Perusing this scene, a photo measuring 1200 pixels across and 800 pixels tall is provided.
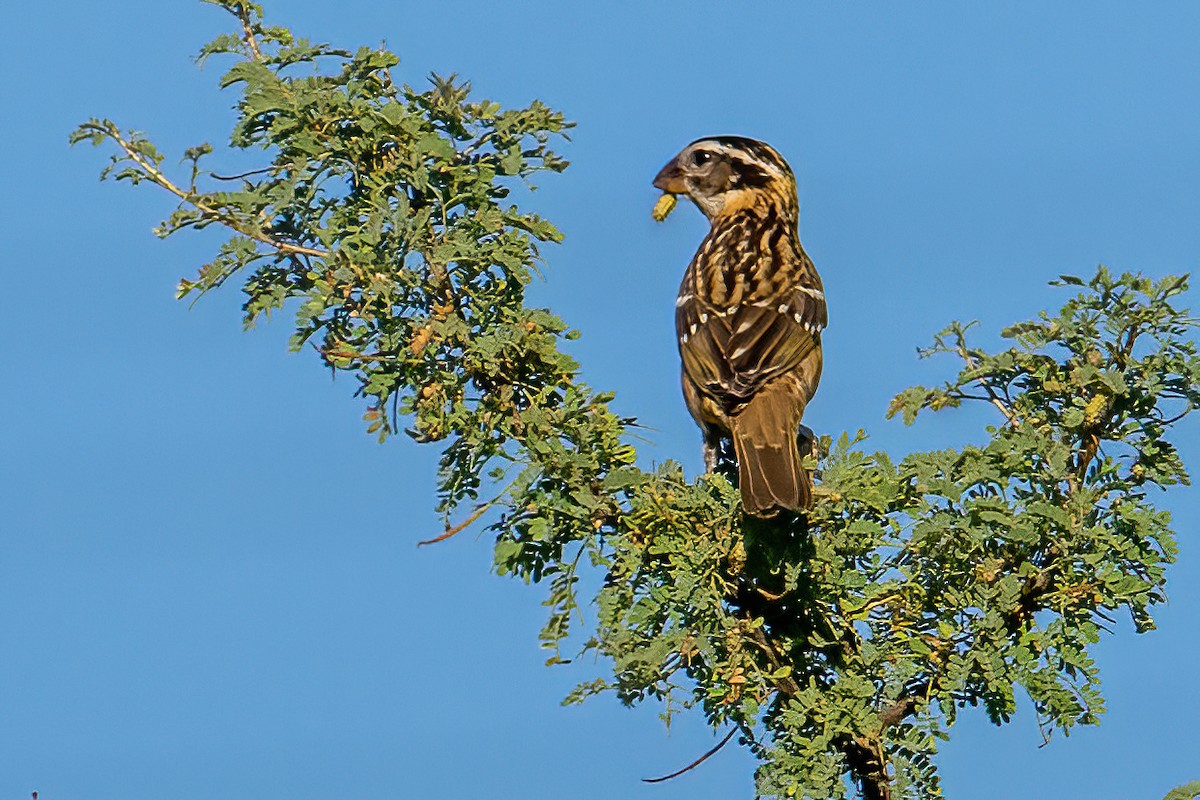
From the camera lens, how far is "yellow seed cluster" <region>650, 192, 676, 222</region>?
6.38 metres

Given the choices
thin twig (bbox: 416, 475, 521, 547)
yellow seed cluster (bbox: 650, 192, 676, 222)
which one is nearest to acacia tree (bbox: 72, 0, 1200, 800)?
thin twig (bbox: 416, 475, 521, 547)

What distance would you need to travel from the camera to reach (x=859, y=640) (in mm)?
3578

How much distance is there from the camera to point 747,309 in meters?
5.70

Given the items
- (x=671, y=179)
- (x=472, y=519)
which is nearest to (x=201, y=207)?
(x=472, y=519)

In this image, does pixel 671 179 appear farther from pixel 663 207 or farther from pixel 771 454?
pixel 771 454

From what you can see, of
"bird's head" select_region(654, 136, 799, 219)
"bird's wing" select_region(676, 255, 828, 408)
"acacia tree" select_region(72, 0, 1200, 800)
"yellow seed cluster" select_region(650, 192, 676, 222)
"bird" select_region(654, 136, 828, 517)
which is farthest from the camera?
"bird's head" select_region(654, 136, 799, 219)

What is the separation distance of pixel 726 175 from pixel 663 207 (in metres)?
0.42

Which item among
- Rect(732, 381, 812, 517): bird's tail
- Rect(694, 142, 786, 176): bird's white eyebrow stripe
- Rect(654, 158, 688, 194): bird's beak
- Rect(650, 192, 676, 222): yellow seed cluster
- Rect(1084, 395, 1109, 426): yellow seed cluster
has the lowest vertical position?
Rect(1084, 395, 1109, 426): yellow seed cluster

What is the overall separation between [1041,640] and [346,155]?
207cm

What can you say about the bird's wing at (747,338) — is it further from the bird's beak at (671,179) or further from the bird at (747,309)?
the bird's beak at (671,179)

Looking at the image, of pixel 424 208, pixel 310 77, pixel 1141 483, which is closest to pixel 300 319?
pixel 424 208

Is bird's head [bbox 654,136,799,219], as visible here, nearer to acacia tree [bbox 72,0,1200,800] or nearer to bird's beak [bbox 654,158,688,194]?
bird's beak [bbox 654,158,688,194]

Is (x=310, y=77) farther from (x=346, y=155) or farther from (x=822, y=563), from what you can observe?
(x=822, y=563)

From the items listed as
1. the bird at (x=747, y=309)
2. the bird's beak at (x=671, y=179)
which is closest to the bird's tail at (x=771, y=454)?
the bird at (x=747, y=309)
